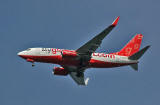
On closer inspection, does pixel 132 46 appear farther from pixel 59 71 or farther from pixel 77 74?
pixel 59 71

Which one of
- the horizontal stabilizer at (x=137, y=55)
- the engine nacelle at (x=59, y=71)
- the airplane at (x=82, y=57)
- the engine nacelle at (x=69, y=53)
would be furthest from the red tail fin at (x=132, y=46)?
the engine nacelle at (x=59, y=71)

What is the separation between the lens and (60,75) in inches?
4254

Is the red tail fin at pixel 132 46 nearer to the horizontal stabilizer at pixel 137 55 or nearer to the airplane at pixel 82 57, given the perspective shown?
the airplane at pixel 82 57

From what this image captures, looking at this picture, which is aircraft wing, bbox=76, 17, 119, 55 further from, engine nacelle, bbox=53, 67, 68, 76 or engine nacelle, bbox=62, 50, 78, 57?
engine nacelle, bbox=53, 67, 68, 76

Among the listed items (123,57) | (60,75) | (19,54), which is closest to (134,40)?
(123,57)

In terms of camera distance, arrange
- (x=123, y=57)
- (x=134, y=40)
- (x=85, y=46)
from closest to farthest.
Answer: (x=85, y=46) < (x=123, y=57) < (x=134, y=40)

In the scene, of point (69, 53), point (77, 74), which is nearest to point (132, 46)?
point (77, 74)

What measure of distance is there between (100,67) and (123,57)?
275 inches

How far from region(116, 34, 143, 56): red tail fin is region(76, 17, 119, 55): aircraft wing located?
42.6 feet

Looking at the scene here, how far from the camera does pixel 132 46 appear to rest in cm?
10912

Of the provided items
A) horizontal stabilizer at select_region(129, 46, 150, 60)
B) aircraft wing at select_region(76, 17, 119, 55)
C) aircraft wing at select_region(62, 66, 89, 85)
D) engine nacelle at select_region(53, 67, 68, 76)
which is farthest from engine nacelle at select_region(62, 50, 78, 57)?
horizontal stabilizer at select_region(129, 46, 150, 60)

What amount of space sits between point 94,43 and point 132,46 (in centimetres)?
1924

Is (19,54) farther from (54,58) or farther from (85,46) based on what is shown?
(85,46)

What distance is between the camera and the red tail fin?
106562mm
